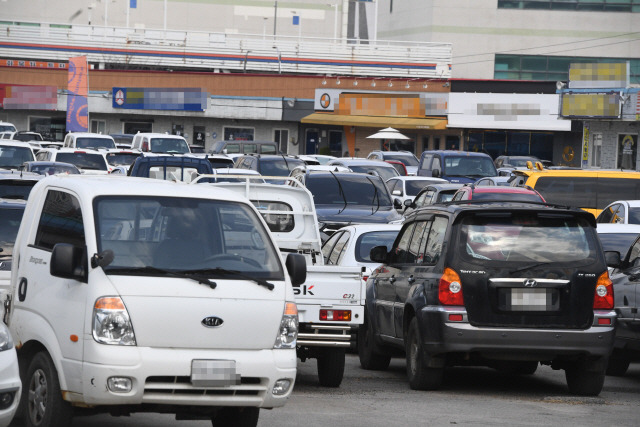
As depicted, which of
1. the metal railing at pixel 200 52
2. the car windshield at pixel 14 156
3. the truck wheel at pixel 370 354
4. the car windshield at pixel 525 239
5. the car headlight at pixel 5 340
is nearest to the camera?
the car headlight at pixel 5 340

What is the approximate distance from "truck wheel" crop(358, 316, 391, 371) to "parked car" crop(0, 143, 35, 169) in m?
16.2

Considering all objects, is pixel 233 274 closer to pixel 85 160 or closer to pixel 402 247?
pixel 402 247

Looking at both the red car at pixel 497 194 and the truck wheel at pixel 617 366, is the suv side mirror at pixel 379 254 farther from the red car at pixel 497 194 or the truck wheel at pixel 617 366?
the red car at pixel 497 194

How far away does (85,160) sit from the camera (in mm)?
31062

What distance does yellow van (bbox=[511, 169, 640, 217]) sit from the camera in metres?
26.3

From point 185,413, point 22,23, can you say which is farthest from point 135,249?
point 22,23

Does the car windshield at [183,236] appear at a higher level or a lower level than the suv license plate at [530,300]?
higher

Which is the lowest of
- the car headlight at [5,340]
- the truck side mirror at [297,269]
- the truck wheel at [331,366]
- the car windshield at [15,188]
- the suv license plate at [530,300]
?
the truck wheel at [331,366]

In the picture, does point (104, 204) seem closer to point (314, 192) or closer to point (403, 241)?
point (403, 241)

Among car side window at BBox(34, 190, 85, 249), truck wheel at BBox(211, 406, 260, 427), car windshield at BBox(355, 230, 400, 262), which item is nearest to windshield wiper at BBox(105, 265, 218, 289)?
car side window at BBox(34, 190, 85, 249)

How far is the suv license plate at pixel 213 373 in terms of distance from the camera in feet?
25.9

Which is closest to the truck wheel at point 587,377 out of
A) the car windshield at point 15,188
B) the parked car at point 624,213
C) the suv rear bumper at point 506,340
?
the suv rear bumper at point 506,340

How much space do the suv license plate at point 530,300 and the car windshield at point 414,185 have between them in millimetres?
19645

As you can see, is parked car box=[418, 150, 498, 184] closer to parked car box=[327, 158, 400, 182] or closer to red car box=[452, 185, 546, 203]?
parked car box=[327, 158, 400, 182]
